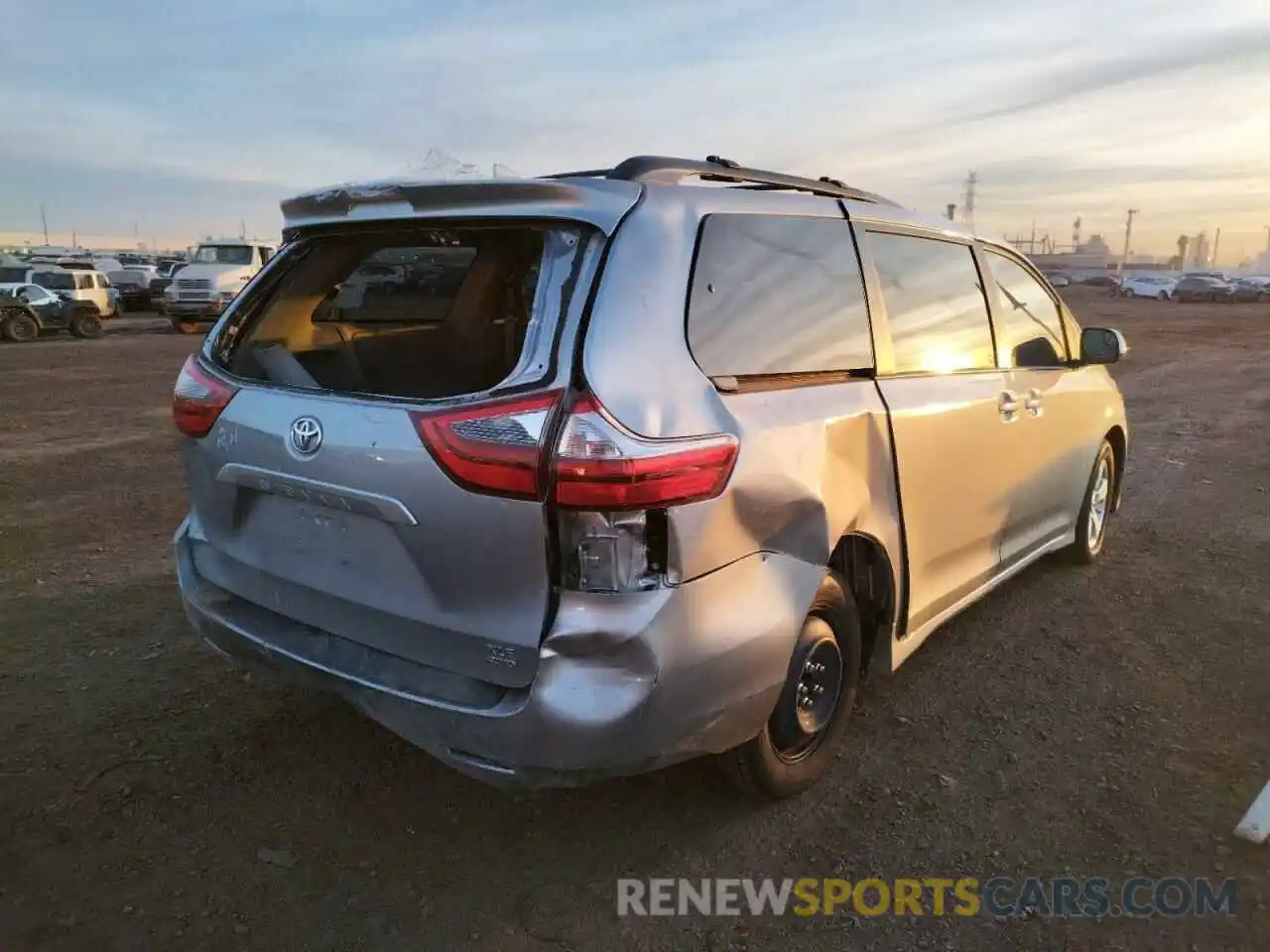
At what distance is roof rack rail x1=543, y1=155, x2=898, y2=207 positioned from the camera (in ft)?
8.74

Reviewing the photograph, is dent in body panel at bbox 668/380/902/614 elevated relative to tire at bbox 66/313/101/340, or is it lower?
elevated

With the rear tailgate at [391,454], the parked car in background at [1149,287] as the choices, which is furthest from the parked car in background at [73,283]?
the parked car in background at [1149,287]

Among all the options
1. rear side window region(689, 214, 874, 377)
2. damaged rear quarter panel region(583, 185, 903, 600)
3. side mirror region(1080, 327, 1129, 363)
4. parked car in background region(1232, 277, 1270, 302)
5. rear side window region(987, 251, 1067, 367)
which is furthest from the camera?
parked car in background region(1232, 277, 1270, 302)

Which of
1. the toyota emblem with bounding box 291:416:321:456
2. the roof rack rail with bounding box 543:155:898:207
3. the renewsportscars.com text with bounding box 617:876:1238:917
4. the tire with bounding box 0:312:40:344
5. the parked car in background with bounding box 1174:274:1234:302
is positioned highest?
the roof rack rail with bounding box 543:155:898:207

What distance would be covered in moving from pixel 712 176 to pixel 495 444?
48.4 inches

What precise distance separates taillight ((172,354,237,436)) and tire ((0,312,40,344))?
2179 centimetres

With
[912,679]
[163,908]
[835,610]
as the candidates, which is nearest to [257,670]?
[163,908]

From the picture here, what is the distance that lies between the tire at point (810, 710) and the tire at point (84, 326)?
78.0ft

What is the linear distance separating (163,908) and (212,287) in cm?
2315

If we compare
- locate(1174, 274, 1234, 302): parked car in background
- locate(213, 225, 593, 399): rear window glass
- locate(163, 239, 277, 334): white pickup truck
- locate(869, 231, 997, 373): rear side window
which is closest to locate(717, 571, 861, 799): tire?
locate(869, 231, 997, 373): rear side window

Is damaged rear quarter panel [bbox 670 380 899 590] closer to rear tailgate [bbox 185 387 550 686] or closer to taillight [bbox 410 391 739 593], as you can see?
taillight [bbox 410 391 739 593]

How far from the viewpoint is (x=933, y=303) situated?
11.8 ft

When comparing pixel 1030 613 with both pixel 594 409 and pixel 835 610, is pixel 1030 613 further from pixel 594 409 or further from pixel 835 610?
pixel 594 409

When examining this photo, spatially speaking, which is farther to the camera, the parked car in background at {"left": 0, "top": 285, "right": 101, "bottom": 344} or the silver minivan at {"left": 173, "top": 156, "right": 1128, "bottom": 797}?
the parked car in background at {"left": 0, "top": 285, "right": 101, "bottom": 344}
